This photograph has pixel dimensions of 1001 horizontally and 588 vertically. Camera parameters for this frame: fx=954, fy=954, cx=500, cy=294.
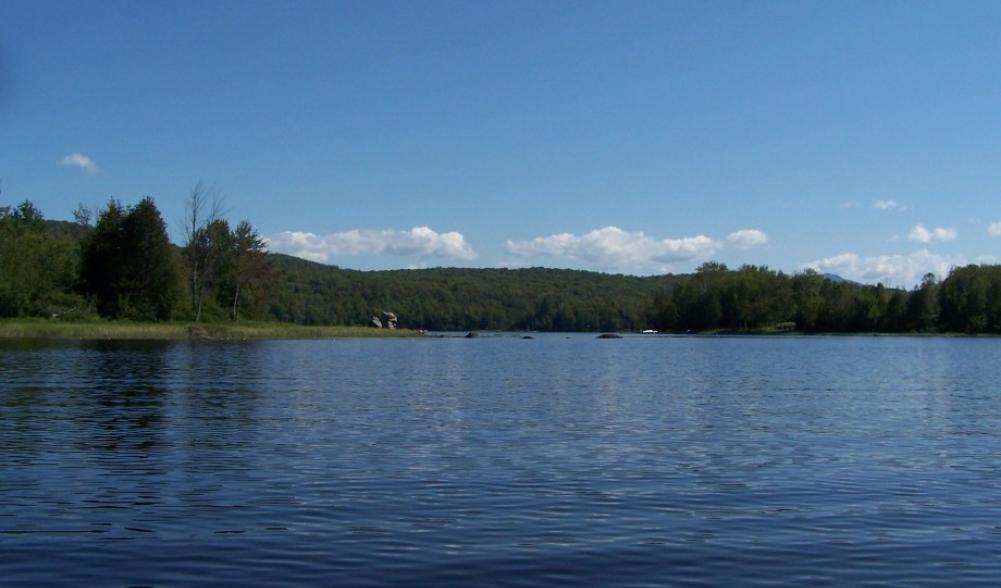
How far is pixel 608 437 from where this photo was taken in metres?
24.7

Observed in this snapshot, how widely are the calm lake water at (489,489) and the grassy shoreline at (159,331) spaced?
176 ft

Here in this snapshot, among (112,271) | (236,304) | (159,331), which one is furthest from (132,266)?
(236,304)

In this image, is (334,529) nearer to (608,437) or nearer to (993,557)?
(993,557)

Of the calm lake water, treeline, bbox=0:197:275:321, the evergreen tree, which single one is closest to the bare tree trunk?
treeline, bbox=0:197:275:321

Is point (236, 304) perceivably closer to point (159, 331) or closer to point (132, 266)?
point (132, 266)

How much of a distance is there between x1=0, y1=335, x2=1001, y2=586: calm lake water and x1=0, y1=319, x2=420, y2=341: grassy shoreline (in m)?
53.6

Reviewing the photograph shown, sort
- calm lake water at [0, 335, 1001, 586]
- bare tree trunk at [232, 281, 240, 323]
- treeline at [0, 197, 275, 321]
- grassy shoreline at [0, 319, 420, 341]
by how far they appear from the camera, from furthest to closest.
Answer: bare tree trunk at [232, 281, 240, 323], treeline at [0, 197, 275, 321], grassy shoreline at [0, 319, 420, 341], calm lake water at [0, 335, 1001, 586]

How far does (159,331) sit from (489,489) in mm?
85641

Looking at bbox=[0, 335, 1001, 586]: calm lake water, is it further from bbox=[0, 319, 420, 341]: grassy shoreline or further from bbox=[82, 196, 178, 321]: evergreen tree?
bbox=[82, 196, 178, 321]: evergreen tree

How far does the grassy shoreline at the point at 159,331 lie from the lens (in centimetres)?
8556

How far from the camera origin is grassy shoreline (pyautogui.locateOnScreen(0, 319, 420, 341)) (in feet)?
281

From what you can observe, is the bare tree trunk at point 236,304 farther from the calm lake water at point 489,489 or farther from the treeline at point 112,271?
the calm lake water at point 489,489

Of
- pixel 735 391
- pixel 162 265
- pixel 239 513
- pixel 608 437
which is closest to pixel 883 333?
pixel 162 265

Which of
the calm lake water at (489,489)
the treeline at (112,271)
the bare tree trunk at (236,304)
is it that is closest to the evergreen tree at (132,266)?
the treeline at (112,271)
